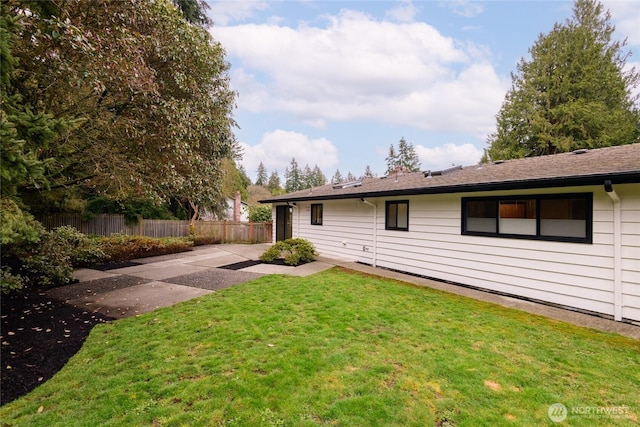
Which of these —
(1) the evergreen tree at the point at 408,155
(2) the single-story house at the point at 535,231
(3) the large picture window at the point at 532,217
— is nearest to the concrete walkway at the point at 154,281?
(2) the single-story house at the point at 535,231

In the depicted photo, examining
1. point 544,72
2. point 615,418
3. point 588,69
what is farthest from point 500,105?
point 615,418

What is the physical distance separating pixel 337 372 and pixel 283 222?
11817 mm

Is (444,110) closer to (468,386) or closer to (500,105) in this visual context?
(500,105)

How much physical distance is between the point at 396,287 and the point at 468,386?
3.81m

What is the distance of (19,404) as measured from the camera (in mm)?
2641

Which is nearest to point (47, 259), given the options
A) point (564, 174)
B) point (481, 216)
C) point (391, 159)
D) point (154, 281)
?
point (154, 281)

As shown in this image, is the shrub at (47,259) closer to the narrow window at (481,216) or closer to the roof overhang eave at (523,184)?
the roof overhang eave at (523,184)

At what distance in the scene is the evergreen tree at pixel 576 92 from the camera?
17.6 metres

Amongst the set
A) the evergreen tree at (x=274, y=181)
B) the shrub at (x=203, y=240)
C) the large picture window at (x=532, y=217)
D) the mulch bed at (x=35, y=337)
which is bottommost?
the mulch bed at (x=35, y=337)

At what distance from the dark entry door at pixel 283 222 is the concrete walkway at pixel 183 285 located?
3.94 metres

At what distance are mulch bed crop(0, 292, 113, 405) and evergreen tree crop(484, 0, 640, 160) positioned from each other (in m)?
23.5

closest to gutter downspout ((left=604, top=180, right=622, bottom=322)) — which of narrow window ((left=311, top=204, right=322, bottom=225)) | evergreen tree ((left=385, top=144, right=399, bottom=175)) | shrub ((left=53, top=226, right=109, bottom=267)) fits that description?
narrow window ((left=311, top=204, right=322, bottom=225))

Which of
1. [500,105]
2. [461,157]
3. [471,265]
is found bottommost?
[471,265]

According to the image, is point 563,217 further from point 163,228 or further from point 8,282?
point 163,228
